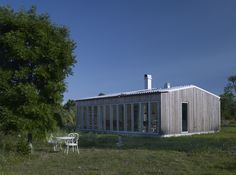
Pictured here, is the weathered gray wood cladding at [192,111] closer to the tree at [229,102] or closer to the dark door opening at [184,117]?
the dark door opening at [184,117]

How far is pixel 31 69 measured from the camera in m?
13.9

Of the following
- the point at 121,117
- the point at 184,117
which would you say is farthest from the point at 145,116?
the point at 121,117

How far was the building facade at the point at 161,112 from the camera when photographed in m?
22.9

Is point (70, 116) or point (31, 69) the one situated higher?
point (31, 69)

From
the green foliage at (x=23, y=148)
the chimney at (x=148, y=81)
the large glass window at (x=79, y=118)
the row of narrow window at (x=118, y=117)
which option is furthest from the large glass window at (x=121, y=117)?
the green foliage at (x=23, y=148)

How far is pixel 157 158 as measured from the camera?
1205 cm

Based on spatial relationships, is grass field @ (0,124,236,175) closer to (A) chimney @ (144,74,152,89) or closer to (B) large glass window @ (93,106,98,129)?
(B) large glass window @ (93,106,98,129)

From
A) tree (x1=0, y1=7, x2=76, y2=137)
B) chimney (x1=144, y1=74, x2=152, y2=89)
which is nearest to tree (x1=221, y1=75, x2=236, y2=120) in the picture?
chimney (x1=144, y1=74, x2=152, y2=89)

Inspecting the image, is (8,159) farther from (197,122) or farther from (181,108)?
(197,122)

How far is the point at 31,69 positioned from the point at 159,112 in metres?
10.7

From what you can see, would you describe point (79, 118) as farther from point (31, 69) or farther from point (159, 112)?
point (31, 69)

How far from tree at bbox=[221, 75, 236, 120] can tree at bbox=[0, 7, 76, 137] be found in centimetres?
2796

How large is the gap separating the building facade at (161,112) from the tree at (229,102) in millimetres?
12883

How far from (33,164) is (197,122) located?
1551 cm
